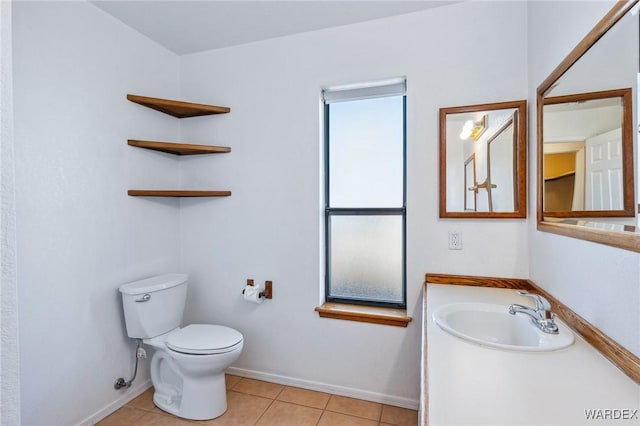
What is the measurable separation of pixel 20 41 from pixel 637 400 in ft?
8.42

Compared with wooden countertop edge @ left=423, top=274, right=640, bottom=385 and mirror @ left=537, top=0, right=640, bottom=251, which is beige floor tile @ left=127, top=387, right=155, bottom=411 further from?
mirror @ left=537, top=0, right=640, bottom=251

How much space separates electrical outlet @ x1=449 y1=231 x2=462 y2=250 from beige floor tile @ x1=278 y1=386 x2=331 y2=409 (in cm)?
124

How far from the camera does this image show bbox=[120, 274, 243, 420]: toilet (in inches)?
70.9

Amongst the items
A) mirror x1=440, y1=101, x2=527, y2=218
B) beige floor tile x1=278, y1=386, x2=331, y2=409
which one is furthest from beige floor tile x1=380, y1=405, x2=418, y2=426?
mirror x1=440, y1=101, x2=527, y2=218

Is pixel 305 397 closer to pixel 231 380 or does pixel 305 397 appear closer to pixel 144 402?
pixel 231 380

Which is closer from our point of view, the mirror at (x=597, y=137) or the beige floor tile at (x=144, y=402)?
the mirror at (x=597, y=137)

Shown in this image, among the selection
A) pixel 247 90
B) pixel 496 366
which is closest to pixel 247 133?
pixel 247 90

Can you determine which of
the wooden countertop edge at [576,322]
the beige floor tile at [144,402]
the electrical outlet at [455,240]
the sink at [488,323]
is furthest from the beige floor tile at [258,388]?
the electrical outlet at [455,240]

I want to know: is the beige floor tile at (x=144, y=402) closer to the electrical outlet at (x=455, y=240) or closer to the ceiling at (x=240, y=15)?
the electrical outlet at (x=455, y=240)

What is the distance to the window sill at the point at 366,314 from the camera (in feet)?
6.38

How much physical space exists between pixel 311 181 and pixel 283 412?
4.66 ft

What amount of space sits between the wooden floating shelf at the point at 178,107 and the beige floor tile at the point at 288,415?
78.0 inches

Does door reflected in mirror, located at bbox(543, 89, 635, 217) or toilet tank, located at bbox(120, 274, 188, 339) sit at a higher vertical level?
door reflected in mirror, located at bbox(543, 89, 635, 217)

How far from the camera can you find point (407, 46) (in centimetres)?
192
